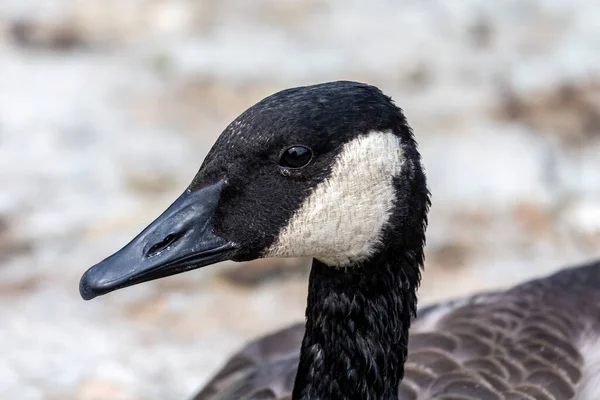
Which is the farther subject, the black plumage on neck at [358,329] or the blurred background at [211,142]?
the blurred background at [211,142]

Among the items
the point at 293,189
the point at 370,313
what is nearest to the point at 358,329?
the point at 370,313

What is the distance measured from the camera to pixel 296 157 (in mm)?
2820

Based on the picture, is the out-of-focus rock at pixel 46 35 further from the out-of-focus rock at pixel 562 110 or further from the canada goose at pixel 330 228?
the canada goose at pixel 330 228

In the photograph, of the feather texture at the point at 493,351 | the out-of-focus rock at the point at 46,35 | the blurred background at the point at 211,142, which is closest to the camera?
the feather texture at the point at 493,351

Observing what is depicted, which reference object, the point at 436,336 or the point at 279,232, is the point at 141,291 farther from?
the point at 279,232

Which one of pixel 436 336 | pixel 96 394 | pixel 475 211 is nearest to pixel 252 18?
A: pixel 475 211

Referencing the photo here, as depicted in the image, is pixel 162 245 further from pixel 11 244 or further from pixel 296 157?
pixel 11 244

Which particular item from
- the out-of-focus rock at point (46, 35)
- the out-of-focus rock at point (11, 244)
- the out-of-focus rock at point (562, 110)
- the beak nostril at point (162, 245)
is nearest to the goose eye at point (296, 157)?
the beak nostril at point (162, 245)

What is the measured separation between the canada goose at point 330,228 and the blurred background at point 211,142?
183cm

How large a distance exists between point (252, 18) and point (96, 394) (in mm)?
4151

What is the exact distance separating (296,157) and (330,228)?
0.76 ft

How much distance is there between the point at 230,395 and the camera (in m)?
3.84

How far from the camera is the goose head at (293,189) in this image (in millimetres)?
2793

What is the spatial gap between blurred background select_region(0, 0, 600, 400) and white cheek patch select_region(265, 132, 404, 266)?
2168 millimetres
